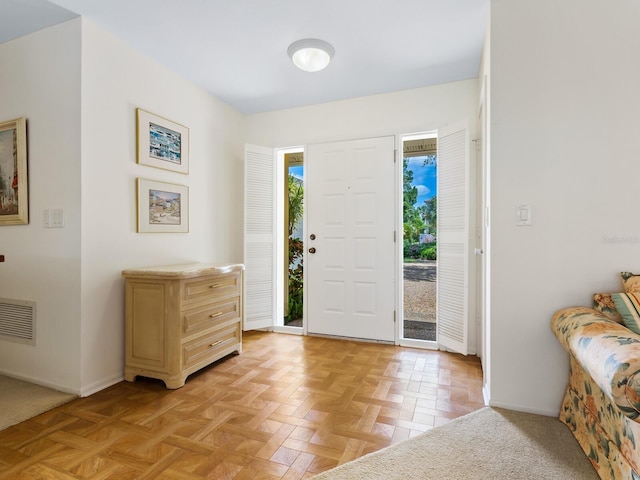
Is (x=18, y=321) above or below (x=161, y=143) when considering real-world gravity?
below

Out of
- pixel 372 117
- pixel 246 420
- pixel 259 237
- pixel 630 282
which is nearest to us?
pixel 630 282

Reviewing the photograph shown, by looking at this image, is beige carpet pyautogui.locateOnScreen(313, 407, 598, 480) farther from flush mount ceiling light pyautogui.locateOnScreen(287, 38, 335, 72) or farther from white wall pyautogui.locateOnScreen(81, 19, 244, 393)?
flush mount ceiling light pyautogui.locateOnScreen(287, 38, 335, 72)

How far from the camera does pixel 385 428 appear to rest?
174 cm

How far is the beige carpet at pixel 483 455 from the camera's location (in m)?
1.38

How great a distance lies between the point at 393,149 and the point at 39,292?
122 inches

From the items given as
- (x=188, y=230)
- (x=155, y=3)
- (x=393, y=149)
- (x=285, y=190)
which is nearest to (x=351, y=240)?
(x=393, y=149)

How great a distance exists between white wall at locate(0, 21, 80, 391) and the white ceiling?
204mm

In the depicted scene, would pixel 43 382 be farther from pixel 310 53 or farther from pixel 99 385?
pixel 310 53

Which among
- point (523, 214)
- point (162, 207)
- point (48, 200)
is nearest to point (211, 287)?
point (162, 207)

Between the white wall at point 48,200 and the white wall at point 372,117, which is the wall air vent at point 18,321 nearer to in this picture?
the white wall at point 48,200

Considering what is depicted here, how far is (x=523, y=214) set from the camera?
1.88 meters

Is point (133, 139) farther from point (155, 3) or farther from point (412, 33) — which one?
point (412, 33)

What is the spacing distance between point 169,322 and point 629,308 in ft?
8.45

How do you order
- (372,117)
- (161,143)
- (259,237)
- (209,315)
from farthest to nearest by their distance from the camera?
1. (259,237)
2. (372,117)
3. (161,143)
4. (209,315)
